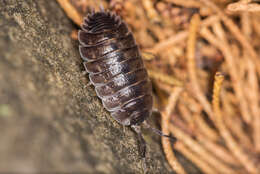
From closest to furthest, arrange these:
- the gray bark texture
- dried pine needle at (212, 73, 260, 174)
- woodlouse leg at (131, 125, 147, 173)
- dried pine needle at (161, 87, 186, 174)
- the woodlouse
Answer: the gray bark texture < woodlouse leg at (131, 125, 147, 173) < the woodlouse < dried pine needle at (161, 87, 186, 174) < dried pine needle at (212, 73, 260, 174)

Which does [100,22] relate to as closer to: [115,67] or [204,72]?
[115,67]

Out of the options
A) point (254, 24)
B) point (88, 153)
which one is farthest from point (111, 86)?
point (254, 24)

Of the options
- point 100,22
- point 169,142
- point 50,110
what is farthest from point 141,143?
point 100,22

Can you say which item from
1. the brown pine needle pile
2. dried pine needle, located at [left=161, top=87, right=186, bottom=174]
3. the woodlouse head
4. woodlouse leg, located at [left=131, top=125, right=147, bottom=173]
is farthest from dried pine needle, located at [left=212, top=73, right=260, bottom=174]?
the woodlouse head

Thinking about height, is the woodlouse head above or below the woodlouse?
above

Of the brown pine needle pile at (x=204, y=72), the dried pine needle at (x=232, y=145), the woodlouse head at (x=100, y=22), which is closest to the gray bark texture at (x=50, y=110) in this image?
the woodlouse head at (x=100, y=22)

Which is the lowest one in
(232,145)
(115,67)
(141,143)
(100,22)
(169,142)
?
(232,145)

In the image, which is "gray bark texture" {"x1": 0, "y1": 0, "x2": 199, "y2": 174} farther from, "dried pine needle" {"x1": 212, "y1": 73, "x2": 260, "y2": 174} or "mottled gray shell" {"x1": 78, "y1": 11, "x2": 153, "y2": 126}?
"dried pine needle" {"x1": 212, "y1": 73, "x2": 260, "y2": 174}
